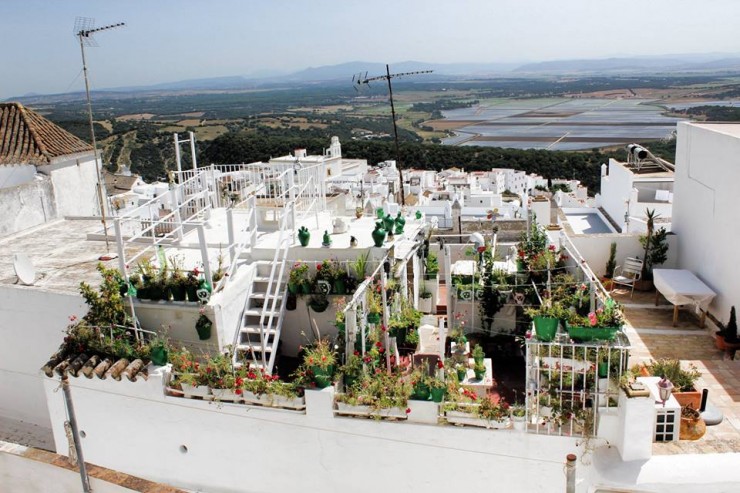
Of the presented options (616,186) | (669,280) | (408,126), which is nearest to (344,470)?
(669,280)

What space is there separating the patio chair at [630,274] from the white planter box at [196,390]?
8419mm

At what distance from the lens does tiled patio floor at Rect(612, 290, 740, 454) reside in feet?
25.6

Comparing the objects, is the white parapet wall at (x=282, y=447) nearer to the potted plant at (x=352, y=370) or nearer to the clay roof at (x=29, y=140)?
the potted plant at (x=352, y=370)

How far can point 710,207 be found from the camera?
1165 centimetres

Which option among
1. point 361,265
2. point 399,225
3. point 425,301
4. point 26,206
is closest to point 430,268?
point 425,301

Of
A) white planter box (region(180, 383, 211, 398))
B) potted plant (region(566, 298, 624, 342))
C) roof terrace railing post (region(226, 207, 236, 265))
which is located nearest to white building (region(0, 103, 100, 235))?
roof terrace railing post (region(226, 207, 236, 265))

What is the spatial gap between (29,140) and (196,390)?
13.8 meters

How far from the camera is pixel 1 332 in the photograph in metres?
11.2

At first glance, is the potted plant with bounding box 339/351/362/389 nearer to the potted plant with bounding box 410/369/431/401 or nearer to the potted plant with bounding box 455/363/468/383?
the potted plant with bounding box 410/369/431/401

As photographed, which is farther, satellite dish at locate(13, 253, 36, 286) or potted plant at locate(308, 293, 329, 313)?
satellite dish at locate(13, 253, 36, 286)

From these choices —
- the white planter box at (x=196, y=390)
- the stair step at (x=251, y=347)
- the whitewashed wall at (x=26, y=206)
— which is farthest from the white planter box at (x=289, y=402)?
the whitewashed wall at (x=26, y=206)

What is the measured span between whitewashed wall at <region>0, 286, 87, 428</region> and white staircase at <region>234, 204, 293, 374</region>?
104 inches

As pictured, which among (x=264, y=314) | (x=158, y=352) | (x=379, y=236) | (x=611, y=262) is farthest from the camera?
(x=611, y=262)

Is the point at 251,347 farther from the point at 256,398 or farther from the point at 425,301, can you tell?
the point at 425,301
